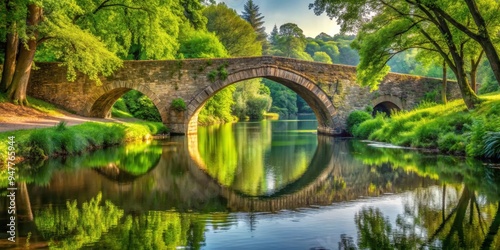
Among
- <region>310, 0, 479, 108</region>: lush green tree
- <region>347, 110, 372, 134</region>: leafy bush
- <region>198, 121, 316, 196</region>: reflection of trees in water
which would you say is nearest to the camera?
<region>198, 121, 316, 196</region>: reflection of trees in water

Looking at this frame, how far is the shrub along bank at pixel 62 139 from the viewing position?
12765 mm

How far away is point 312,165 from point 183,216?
283 inches

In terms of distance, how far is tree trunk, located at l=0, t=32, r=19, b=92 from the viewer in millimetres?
20516

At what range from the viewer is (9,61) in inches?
819

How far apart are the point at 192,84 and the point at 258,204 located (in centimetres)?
1764

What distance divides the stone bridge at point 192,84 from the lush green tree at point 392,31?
16.5 ft

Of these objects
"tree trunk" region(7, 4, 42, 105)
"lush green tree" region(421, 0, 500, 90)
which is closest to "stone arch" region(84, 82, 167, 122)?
"tree trunk" region(7, 4, 42, 105)

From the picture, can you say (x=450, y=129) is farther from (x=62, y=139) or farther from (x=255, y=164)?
(x=62, y=139)

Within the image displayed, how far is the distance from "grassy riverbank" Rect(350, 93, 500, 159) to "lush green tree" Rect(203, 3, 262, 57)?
2556cm

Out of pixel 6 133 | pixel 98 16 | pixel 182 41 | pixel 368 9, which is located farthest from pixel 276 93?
pixel 6 133

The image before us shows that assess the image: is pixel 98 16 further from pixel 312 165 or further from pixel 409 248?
pixel 409 248

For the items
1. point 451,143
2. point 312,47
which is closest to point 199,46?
point 451,143

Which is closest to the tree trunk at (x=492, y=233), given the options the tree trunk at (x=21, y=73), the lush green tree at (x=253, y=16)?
the tree trunk at (x=21, y=73)

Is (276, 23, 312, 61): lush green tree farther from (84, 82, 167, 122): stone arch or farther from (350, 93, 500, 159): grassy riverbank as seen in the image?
(350, 93, 500, 159): grassy riverbank
